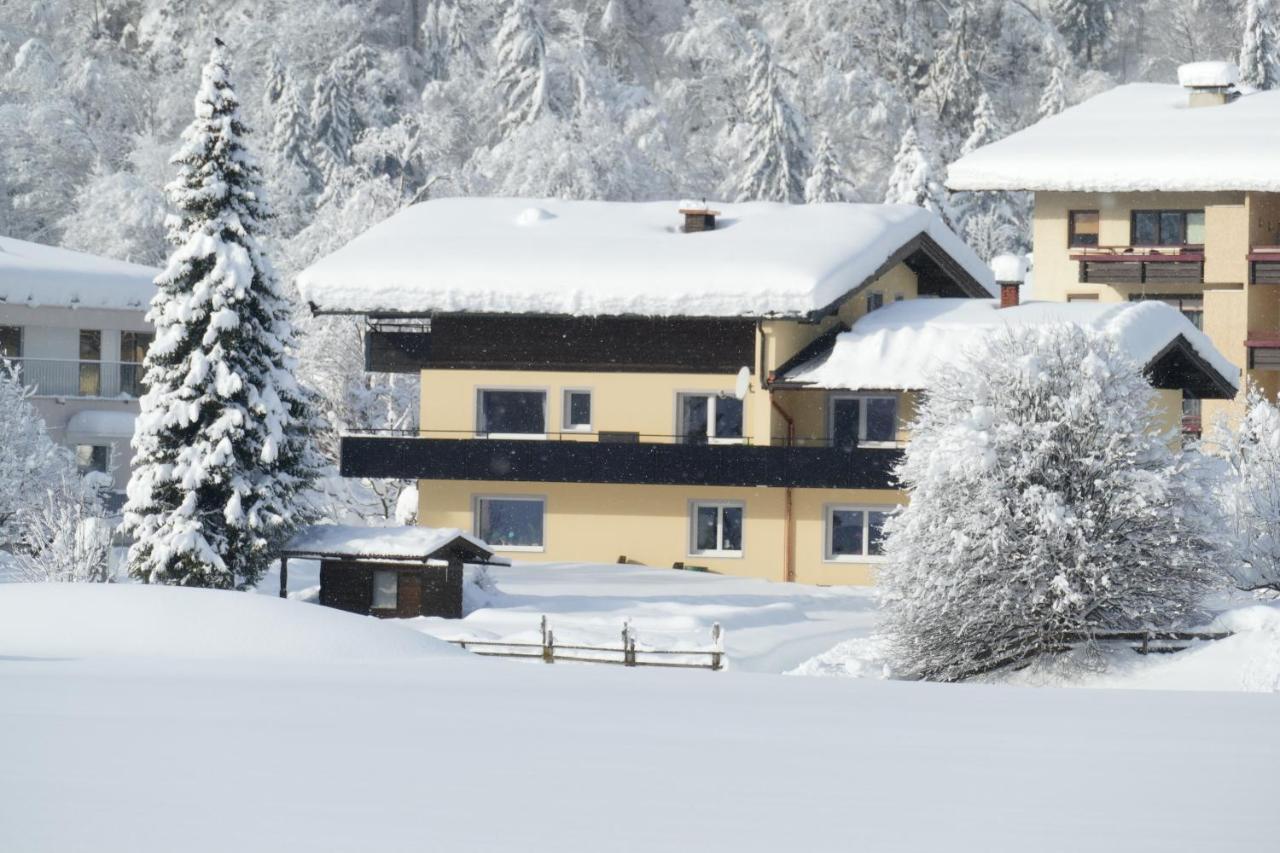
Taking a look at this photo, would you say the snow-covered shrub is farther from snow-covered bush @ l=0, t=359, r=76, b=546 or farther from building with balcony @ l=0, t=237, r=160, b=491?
building with balcony @ l=0, t=237, r=160, b=491

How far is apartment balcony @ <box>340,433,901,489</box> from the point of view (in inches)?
1710

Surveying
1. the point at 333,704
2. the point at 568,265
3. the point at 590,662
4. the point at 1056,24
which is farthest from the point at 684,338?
the point at 1056,24

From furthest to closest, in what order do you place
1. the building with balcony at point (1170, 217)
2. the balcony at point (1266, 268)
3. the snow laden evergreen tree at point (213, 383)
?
the balcony at point (1266, 268) < the building with balcony at point (1170, 217) < the snow laden evergreen tree at point (213, 383)

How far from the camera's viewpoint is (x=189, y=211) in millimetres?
35844

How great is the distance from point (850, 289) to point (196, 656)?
83.1ft

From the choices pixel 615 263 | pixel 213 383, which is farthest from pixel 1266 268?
pixel 213 383

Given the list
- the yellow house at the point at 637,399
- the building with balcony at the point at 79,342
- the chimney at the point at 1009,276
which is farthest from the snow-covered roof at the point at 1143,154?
the building with balcony at the point at 79,342

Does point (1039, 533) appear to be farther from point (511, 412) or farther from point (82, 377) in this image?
point (82, 377)

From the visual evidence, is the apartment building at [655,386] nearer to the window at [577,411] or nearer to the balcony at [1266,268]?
the window at [577,411]

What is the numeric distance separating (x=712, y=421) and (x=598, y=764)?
31.5 meters

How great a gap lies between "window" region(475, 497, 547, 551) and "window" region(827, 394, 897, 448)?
6.06m

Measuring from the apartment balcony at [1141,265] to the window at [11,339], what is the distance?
1033 inches

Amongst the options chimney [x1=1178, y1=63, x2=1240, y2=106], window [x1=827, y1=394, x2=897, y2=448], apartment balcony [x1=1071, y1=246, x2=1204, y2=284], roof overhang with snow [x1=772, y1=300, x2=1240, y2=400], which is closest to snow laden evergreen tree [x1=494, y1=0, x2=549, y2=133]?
chimney [x1=1178, y1=63, x2=1240, y2=106]

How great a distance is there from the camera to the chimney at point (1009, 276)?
46688mm
